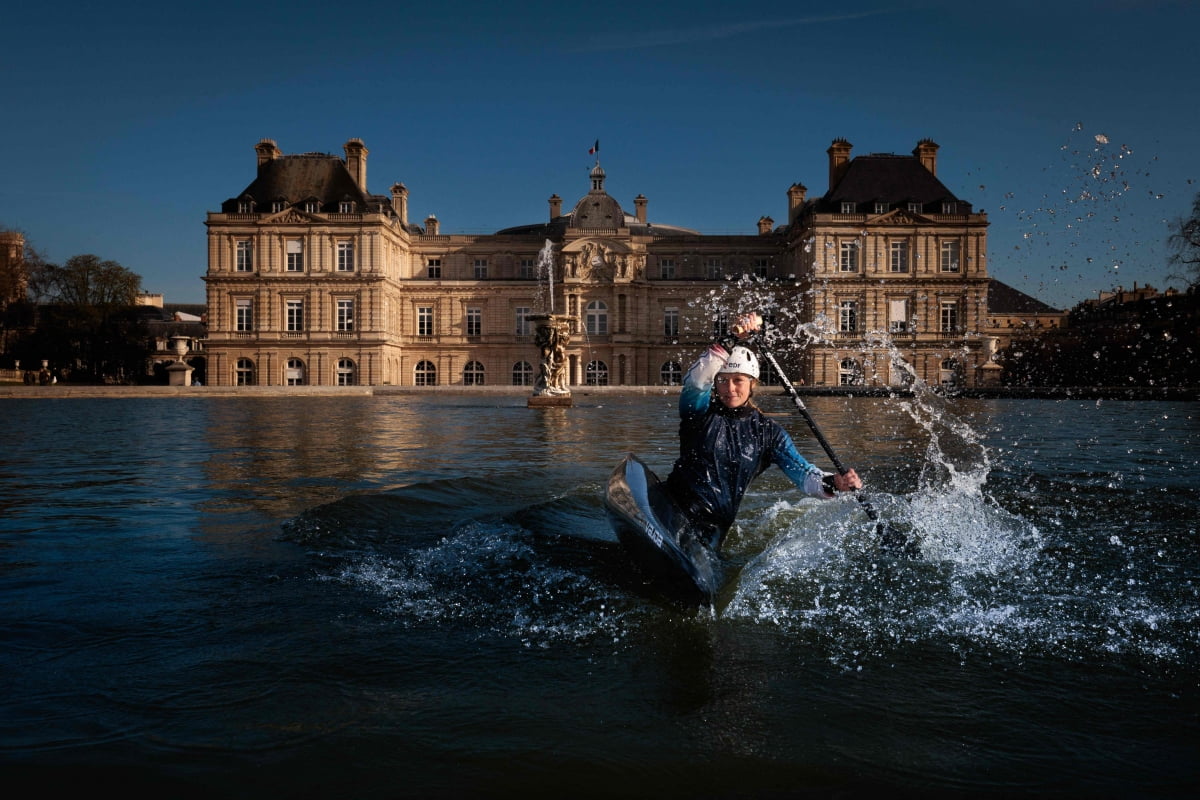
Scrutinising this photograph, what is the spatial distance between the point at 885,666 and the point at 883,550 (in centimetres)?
221

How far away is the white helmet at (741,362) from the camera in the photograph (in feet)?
16.2

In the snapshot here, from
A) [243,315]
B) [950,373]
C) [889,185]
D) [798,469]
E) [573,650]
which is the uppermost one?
[889,185]

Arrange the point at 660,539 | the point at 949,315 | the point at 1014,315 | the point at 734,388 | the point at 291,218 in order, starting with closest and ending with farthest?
1. the point at 660,539
2. the point at 734,388
3. the point at 291,218
4. the point at 949,315
5. the point at 1014,315

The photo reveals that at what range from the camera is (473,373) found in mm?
58188

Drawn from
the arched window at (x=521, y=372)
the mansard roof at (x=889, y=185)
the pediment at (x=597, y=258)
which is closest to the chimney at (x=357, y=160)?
the pediment at (x=597, y=258)

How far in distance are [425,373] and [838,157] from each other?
29874 millimetres

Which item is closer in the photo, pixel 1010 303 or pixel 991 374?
pixel 991 374

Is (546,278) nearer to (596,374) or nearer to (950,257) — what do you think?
(596,374)

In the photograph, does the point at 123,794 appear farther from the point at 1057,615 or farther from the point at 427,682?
the point at 1057,615

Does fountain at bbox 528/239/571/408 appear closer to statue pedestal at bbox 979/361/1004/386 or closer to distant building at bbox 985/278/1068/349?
statue pedestal at bbox 979/361/1004/386

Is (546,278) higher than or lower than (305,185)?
lower

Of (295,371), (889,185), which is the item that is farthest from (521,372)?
(889,185)

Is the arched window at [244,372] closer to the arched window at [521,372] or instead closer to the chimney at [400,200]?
the chimney at [400,200]

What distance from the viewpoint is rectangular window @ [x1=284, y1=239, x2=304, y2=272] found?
177 ft
